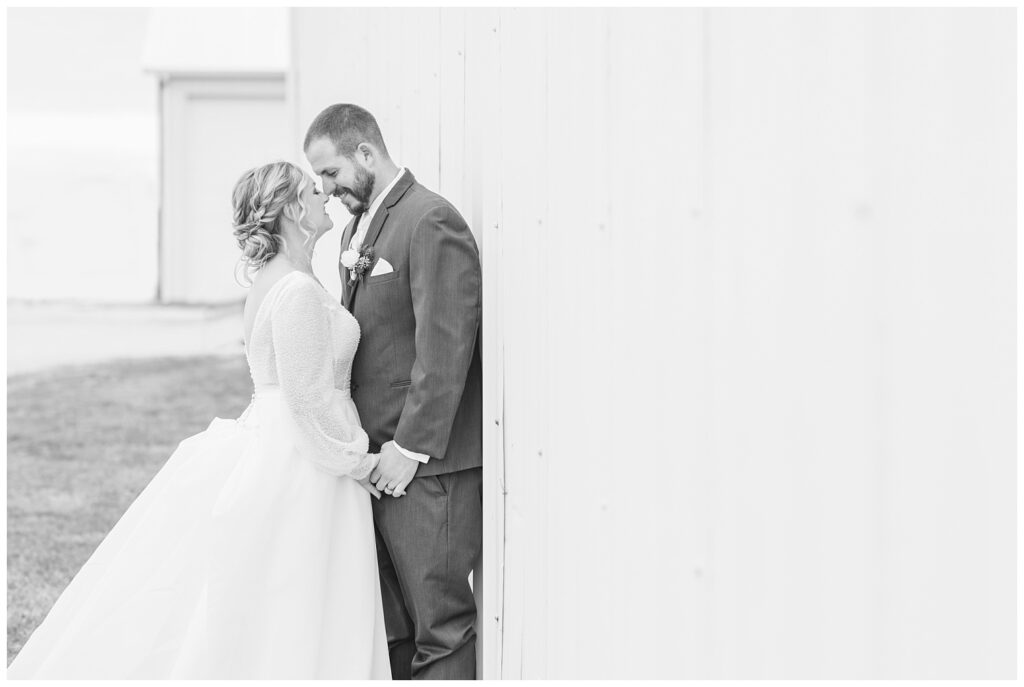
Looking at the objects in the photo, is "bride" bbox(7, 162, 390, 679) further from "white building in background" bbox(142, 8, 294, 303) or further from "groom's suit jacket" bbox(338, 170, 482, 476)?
"white building in background" bbox(142, 8, 294, 303)

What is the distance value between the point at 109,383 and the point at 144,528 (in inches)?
354

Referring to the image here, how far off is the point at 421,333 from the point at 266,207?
2.07ft

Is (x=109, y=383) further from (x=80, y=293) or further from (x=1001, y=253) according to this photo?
(x=1001, y=253)

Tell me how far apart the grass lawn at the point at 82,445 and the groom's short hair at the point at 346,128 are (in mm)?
2310

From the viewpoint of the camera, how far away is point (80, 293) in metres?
11.4

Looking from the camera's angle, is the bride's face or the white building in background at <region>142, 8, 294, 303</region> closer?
the bride's face

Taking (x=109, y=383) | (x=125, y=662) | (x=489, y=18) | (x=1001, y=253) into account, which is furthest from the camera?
(x=109, y=383)

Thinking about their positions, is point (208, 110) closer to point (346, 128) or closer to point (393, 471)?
point (346, 128)

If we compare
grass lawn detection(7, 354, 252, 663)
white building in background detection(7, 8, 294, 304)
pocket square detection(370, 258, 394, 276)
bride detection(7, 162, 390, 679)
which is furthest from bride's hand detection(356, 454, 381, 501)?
white building in background detection(7, 8, 294, 304)

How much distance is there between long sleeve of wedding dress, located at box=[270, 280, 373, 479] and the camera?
8.79 ft

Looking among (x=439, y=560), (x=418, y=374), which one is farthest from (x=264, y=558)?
(x=418, y=374)

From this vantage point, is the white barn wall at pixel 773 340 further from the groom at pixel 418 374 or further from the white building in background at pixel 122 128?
the white building in background at pixel 122 128

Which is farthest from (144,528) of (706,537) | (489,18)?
(706,537)

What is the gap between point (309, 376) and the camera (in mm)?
2684
